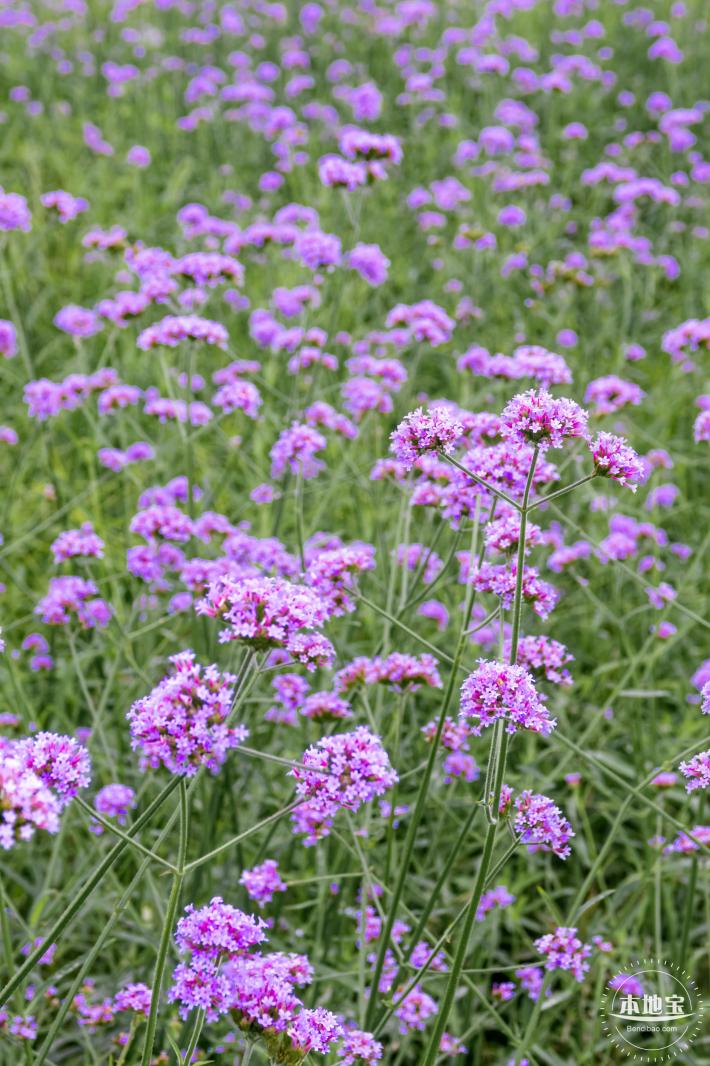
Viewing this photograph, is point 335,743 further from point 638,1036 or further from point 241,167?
point 241,167

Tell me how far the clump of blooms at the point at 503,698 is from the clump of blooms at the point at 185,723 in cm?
35

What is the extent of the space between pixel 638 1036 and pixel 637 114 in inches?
283

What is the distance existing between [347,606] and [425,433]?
0.48m

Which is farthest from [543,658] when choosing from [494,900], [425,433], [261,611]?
[494,900]

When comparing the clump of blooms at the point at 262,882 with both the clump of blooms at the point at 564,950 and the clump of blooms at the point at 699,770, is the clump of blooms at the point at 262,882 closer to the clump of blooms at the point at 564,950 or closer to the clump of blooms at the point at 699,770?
the clump of blooms at the point at 564,950

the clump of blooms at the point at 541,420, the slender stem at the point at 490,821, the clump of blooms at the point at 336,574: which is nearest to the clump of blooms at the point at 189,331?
the clump of blooms at the point at 336,574

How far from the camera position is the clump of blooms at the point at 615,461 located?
1736mm

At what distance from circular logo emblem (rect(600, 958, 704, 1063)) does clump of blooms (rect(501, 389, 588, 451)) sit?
4.08 ft

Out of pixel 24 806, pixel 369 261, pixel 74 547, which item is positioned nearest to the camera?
pixel 24 806

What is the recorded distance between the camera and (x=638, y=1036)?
2424 mm

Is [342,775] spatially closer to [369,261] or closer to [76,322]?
[76,322]

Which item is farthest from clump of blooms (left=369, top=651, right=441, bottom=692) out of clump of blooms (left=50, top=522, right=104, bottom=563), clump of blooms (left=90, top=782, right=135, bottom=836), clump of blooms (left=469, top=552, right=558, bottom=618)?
clump of blooms (left=50, top=522, right=104, bottom=563)

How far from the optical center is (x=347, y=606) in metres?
2.12

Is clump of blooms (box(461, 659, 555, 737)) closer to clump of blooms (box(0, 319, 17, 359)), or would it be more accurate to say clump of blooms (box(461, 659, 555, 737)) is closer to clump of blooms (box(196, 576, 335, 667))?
clump of blooms (box(196, 576, 335, 667))
